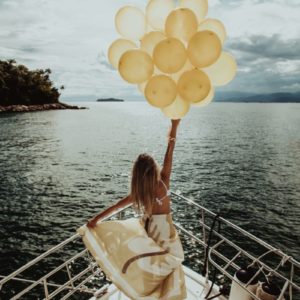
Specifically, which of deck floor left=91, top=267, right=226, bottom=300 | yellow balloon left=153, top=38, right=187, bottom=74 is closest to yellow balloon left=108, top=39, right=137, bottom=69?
yellow balloon left=153, top=38, right=187, bottom=74

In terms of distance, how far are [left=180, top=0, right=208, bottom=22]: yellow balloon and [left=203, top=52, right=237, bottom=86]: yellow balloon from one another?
1.47 feet

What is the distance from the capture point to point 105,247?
314 centimetres

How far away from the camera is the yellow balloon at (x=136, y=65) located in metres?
2.87

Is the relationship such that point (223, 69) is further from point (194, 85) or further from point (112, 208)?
point (112, 208)

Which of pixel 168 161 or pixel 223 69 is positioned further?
pixel 223 69

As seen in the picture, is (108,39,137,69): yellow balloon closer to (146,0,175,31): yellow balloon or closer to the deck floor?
(146,0,175,31): yellow balloon

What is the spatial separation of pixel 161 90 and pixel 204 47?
0.54 meters

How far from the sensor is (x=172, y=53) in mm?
2812

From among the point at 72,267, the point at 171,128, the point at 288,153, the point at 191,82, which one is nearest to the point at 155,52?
the point at 191,82

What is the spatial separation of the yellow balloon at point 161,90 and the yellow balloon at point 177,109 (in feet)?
0.65

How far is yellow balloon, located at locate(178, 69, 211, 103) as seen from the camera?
9.66 ft

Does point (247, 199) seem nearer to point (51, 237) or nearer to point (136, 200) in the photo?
point (51, 237)

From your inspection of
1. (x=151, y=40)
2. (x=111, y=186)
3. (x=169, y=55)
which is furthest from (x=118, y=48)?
(x=111, y=186)

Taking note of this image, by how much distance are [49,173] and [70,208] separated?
8508 mm
